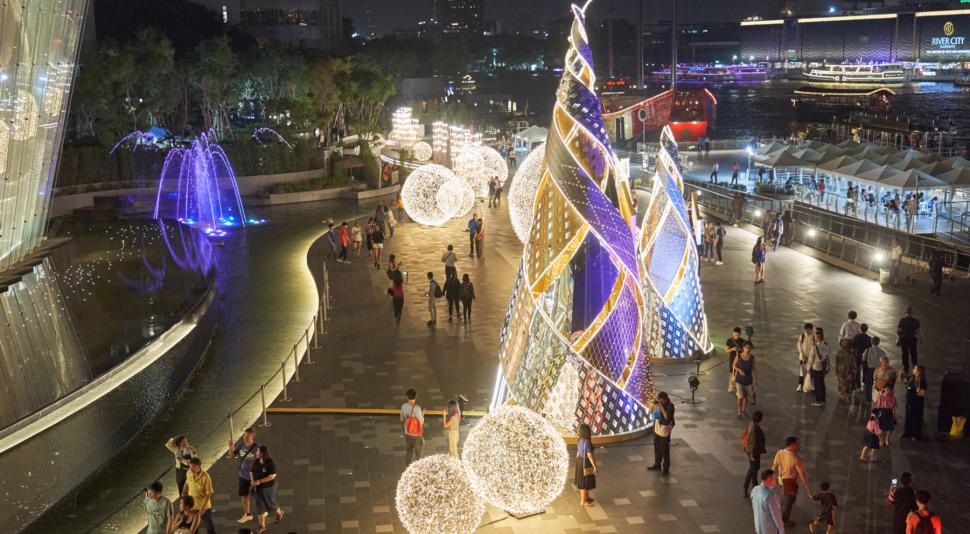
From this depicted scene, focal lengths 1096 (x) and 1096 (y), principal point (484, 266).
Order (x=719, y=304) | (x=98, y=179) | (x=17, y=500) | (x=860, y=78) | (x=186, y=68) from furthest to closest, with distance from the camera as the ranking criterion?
(x=860, y=78), (x=186, y=68), (x=98, y=179), (x=719, y=304), (x=17, y=500)

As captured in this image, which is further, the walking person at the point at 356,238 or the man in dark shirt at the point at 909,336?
the walking person at the point at 356,238

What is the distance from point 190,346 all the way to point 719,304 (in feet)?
31.9

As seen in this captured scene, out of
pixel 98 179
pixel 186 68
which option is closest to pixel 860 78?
pixel 186 68

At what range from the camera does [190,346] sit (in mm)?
16953

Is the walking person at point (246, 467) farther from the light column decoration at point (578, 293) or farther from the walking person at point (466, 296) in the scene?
the walking person at point (466, 296)

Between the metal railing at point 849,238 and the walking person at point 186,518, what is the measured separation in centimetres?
1735

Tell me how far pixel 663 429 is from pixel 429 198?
19.0 m

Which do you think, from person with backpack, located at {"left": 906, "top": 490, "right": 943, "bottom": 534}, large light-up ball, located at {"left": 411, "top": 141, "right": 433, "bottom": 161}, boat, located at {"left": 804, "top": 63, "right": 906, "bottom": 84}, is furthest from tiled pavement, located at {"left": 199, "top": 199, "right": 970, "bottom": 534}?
boat, located at {"left": 804, "top": 63, "right": 906, "bottom": 84}

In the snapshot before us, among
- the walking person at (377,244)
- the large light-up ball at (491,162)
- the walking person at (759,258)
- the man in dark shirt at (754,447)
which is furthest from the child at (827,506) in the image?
the large light-up ball at (491,162)

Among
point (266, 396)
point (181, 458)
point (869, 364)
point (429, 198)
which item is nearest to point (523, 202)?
point (429, 198)

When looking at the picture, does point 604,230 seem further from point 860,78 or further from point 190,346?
point 860,78

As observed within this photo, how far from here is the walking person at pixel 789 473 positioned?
1048 centimetres

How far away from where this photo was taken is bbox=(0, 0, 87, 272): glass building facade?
2086cm

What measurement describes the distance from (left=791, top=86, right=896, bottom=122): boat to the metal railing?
9585 centimetres
